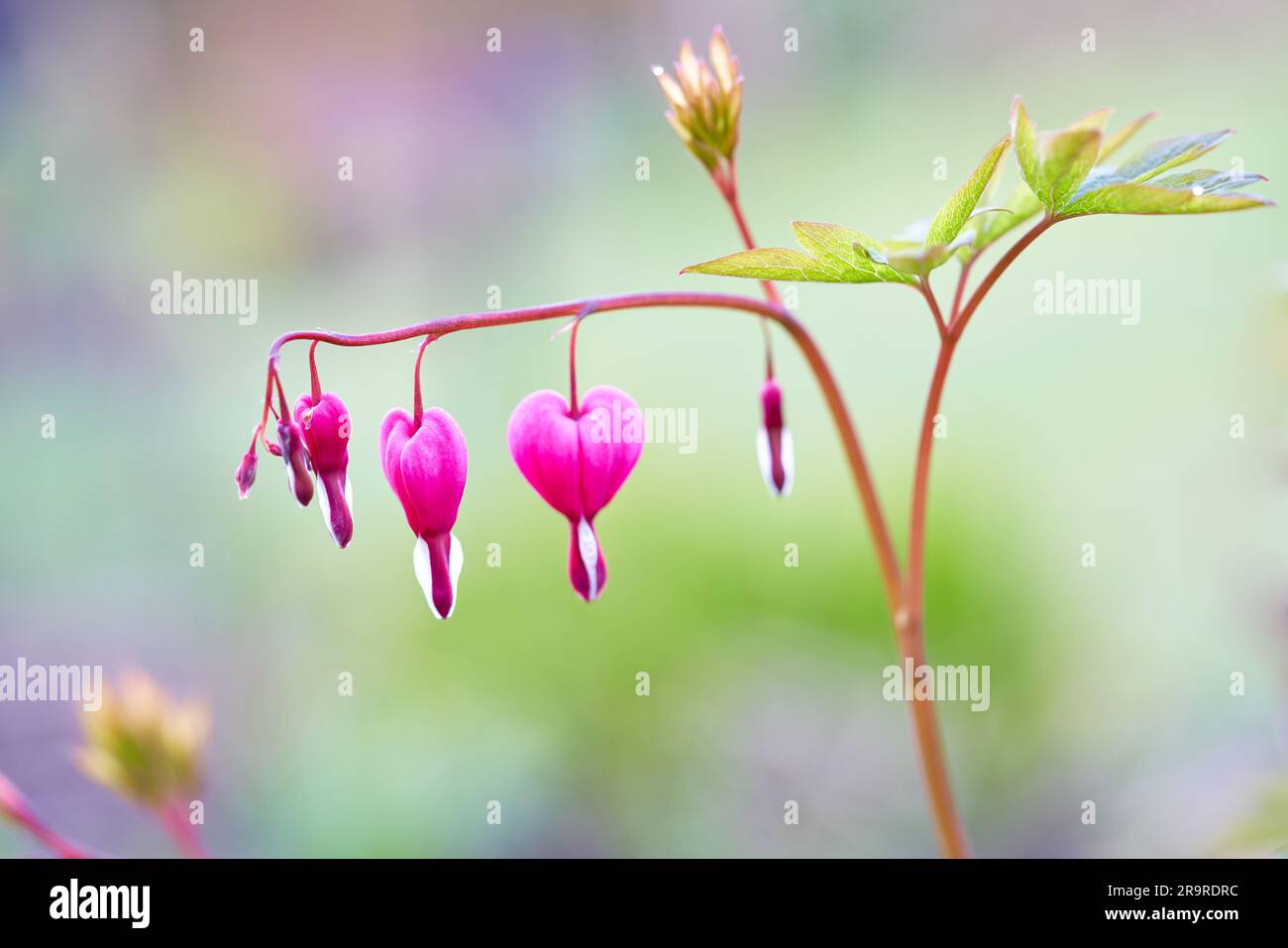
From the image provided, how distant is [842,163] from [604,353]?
53.2 inches

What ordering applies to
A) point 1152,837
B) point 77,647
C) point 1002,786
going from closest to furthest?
point 1152,837 → point 1002,786 → point 77,647

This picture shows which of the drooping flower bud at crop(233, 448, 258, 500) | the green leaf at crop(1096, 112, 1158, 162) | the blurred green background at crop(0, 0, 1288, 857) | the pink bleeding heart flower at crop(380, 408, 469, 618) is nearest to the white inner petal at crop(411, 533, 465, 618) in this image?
the pink bleeding heart flower at crop(380, 408, 469, 618)

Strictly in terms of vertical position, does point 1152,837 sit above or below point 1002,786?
above

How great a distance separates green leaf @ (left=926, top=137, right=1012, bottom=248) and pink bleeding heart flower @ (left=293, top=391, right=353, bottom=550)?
1.46 ft

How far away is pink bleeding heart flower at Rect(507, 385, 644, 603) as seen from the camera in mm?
770

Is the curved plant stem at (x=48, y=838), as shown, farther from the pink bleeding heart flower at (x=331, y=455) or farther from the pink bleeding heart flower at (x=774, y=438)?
the pink bleeding heart flower at (x=774, y=438)

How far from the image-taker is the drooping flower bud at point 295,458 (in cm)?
69

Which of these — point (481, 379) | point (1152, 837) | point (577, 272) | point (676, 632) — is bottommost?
point (1152, 837)

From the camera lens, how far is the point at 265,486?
3393 millimetres

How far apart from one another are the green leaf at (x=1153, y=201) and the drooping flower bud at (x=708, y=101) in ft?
0.87

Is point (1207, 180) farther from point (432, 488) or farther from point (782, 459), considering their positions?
point (432, 488)

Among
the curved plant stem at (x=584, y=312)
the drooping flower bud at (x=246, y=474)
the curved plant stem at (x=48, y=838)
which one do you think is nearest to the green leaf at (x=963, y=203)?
the curved plant stem at (x=584, y=312)
